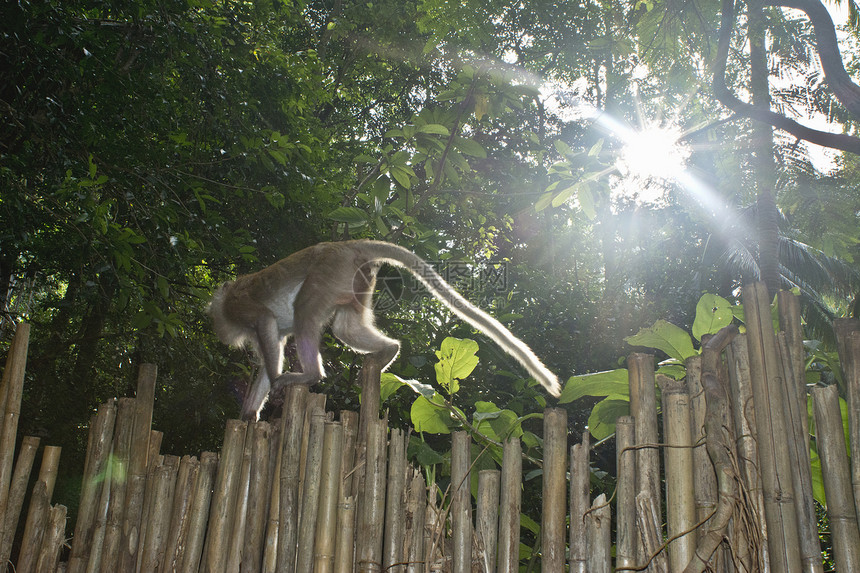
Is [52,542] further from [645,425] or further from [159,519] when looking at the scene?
[645,425]

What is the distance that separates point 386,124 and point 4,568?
423 inches

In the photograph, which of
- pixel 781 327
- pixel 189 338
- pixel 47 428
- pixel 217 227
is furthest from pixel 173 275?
pixel 781 327

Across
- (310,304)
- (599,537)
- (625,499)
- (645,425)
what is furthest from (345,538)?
(310,304)

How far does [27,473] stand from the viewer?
10.1ft

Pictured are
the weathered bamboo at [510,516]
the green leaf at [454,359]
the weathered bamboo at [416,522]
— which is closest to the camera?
the weathered bamboo at [510,516]

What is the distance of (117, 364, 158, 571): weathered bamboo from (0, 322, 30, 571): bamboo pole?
0.51m

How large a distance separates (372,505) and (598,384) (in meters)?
0.97

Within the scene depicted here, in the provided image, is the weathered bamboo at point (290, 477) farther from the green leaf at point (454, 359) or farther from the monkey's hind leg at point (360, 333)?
the monkey's hind leg at point (360, 333)

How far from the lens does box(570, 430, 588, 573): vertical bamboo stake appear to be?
2166 mm

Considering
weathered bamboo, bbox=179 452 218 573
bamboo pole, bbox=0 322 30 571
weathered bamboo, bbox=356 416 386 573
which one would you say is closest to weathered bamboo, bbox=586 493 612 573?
weathered bamboo, bbox=356 416 386 573

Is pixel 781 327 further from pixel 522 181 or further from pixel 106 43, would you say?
pixel 522 181

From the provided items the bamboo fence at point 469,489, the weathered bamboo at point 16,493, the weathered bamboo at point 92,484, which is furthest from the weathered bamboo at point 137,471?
the weathered bamboo at point 16,493

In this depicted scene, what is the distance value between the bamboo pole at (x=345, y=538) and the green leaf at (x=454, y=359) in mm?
649

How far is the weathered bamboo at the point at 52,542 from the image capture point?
298 centimetres
